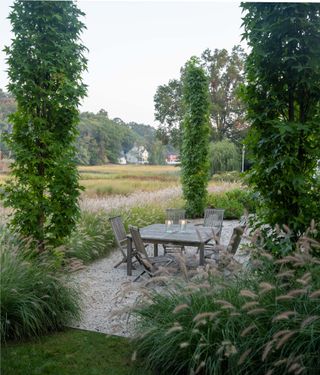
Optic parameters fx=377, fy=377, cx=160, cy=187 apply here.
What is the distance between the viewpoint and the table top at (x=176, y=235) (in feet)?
18.7

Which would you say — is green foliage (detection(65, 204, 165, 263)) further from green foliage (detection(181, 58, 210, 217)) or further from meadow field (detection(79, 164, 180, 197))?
meadow field (detection(79, 164, 180, 197))

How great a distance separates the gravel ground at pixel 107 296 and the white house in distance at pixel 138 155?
1149 cm

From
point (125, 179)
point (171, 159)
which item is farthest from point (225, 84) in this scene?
point (125, 179)

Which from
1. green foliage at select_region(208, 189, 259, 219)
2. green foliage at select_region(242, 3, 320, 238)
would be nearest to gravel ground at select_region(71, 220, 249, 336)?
green foliage at select_region(242, 3, 320, 238)

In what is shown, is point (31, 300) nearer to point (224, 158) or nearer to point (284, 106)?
point (284, 106)

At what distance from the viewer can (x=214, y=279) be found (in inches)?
127

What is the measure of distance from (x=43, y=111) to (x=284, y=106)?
316 cm

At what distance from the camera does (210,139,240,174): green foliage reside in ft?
64.8

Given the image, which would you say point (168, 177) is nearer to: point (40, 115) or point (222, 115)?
point (222, 115)

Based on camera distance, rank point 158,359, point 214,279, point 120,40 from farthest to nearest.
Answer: point 120,40, point 214,279, point 158,359

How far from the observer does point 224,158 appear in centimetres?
1992

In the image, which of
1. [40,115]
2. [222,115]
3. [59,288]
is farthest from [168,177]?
[59,288]

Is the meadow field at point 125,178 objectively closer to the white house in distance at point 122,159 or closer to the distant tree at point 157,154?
the white house in distance at point 122,159

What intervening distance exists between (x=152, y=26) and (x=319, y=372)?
3.98 m
